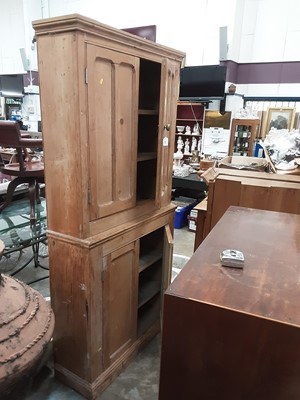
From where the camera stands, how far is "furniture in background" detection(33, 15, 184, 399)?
1.43m

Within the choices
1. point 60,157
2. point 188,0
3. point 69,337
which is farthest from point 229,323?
point 188,0

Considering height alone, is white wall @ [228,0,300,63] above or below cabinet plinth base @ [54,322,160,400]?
above

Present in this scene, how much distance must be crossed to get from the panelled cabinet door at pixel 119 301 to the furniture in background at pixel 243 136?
467cm

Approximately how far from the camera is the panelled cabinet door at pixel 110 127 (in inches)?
58.5

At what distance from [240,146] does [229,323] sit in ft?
18.6

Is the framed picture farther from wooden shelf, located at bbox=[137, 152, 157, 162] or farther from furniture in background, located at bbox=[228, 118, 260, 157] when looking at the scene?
wooden shelf, located at bbox=[137, 152, 157, 162]

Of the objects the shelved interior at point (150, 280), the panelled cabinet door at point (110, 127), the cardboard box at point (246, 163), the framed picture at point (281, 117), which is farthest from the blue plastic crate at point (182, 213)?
the panelled cabinet door at point (110, 127)

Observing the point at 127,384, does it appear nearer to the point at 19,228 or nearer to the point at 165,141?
the point at 165,141

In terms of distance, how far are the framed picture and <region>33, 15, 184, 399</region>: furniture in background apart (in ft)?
16.7

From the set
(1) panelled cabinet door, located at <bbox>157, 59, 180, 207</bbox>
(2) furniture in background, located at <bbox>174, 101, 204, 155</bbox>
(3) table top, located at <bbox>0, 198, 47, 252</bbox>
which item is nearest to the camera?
(1) panelled cabinet door, located at <bbox>157, 59, 180, 207</bbox>

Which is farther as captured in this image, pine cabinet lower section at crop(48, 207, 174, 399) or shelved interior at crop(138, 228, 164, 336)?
shelved interior at crop(138, 228, 164, 336)

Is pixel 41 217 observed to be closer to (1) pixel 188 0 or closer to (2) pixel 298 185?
(2) pixel 298 185

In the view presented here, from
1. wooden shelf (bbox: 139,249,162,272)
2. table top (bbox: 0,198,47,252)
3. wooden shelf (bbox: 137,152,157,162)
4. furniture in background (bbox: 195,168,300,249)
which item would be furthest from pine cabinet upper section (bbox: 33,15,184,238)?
table top (bbox: 0,198,47,252)

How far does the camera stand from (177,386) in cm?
100
